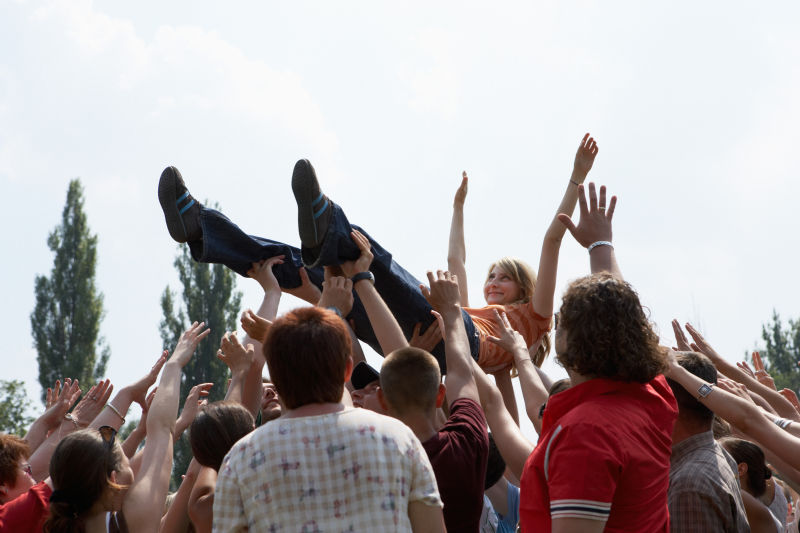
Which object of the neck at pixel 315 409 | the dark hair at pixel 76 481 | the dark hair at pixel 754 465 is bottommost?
the dark hair at pixel 754 465

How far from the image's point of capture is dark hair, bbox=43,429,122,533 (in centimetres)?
307

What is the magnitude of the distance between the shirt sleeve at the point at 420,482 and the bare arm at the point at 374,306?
1437 millimetres

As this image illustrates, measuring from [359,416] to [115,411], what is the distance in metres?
2.37

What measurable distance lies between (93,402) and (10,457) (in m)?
1.24

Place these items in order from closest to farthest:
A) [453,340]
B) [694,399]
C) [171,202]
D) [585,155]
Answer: [694,399], [453,340], [171,202], [585,155]

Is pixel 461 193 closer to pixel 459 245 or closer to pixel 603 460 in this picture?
pixel 459 245

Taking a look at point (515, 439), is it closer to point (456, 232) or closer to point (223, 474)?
point (223, 474)

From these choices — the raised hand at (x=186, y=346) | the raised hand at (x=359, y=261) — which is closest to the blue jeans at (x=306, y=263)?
the raised hand at (x=359, y=261)

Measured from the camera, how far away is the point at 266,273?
5.10 metres

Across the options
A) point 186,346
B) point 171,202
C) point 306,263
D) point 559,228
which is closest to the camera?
point 186,346

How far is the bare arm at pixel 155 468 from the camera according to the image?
3.15 metres

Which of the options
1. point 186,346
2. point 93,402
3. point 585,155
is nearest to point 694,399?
point 186,346

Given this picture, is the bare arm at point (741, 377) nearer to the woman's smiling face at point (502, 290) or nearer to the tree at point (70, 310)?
the woman's smiling face at point (502, 290)

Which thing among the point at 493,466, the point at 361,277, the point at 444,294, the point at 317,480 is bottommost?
the point at 493,466
